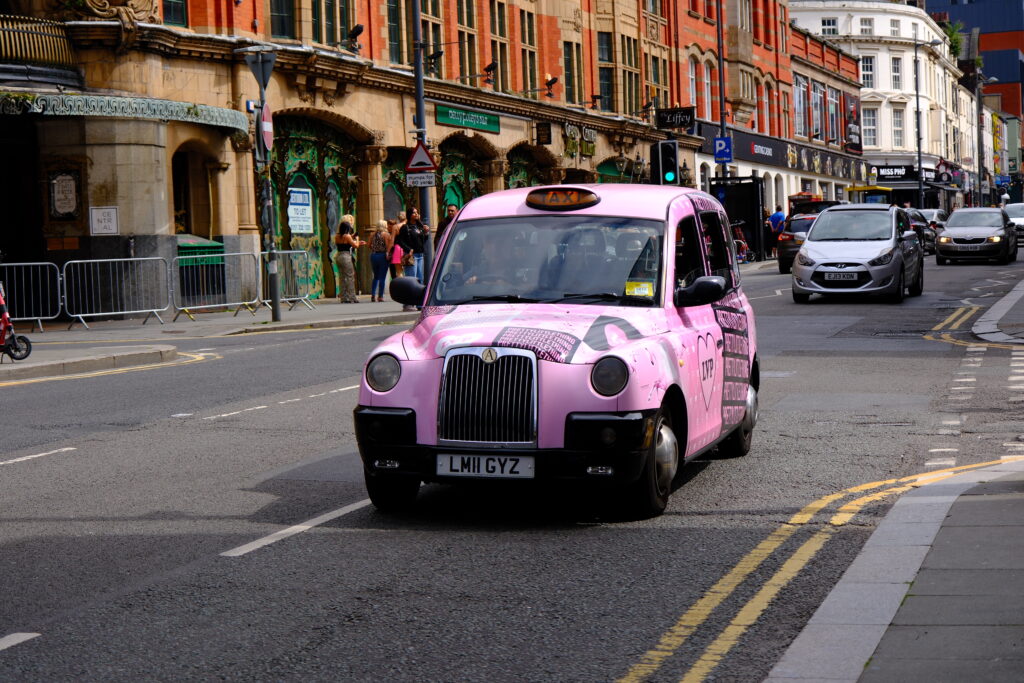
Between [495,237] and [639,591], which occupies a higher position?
[495,237]

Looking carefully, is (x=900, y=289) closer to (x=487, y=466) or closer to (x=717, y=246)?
(x=717, y=246)

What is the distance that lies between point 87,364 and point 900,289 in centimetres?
1441

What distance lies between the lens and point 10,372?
16.1 metres

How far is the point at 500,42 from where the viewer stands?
1667 inches

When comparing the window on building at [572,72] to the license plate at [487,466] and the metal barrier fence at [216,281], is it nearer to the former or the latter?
the metal barrier fence at [216,281]

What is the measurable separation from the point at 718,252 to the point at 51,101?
61.6ft

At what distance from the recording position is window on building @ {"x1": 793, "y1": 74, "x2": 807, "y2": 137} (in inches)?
2940

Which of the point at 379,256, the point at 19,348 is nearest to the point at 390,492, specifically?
the point at 19,348

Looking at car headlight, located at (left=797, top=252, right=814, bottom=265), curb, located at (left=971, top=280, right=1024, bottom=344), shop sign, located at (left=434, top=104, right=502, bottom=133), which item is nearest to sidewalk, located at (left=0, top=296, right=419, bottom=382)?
car headlight, located at (left=797, top=252, right=814, bottom=265)

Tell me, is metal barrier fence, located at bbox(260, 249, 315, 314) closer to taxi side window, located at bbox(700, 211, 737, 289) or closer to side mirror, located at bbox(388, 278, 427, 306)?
taxi side window, located at bbox(700, 211, 737, 289)

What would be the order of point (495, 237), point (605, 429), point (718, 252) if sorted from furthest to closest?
point (718, 252) → point (495, 237) → point (605, 429)

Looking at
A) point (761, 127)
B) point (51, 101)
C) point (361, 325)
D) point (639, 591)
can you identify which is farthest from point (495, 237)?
point (761, 127)

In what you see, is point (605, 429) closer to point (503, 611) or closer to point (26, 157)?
point (503, 611)

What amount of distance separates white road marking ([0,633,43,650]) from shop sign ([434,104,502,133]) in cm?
3263
